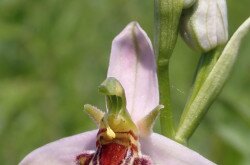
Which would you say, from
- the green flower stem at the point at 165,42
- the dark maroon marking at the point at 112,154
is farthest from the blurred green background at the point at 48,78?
the dark maroon marking at the point at 112,154

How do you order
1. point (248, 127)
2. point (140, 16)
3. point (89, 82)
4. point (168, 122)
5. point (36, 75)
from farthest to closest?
1. point (140, 16)
2. point (89, 82)
3. point (36, 75)
4. point (248, 127)
5. point (168, 122)

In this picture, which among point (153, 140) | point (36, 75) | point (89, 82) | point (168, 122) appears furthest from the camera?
point (89, 82)

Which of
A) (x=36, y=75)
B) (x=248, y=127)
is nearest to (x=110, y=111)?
(x=248, y=127)

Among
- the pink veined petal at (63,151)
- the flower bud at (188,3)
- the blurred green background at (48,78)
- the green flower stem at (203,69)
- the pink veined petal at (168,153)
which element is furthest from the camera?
the blurred green background at (48,78)

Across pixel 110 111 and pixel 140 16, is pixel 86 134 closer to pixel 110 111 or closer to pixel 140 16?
pixel 110 111

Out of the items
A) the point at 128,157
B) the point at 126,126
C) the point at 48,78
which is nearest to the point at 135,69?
the point at 126,126

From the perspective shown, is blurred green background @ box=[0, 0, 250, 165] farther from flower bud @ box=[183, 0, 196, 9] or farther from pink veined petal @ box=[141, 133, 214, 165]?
pink veined petal @ box=[141, 133, 214, 165]

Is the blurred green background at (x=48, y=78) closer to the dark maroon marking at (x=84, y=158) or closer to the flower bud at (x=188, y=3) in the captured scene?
the flower bud at (x=188, y=3)
